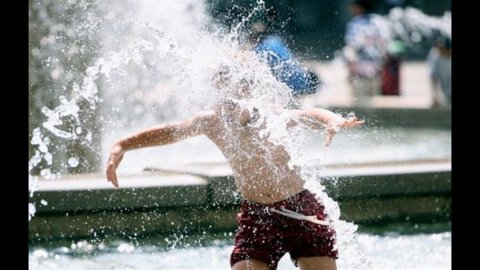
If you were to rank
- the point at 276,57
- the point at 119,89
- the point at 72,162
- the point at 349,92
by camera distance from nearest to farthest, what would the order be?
the point at 276,57 → the point at 72,162 → the point at 119,89 → the point at 349,92

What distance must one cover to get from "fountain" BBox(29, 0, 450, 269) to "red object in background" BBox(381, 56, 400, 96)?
496 cm

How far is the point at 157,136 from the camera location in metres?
3.75

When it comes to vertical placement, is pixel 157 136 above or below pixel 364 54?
below

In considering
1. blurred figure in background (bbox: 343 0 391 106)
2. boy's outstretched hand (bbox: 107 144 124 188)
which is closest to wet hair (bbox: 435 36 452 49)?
blurred figure in background (bbox: 343 0 391 106)

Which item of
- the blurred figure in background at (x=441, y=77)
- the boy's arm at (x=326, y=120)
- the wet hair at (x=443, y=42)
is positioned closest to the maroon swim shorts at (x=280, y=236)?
the boy's arm at (x=326, y=120)

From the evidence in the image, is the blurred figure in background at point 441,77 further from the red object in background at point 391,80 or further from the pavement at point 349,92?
the red object in background at point 391,80

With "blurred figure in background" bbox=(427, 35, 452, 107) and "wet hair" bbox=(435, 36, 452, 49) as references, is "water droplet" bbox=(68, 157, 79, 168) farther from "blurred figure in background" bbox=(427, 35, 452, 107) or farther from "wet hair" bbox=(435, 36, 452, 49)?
"wet hair" bbox=(435, 36, 452, 49)

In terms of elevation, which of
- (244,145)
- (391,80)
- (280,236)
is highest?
(391,80)

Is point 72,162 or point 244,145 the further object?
point 72,162

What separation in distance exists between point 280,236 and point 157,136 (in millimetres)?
616

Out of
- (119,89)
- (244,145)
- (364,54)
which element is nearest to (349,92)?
(364,54)

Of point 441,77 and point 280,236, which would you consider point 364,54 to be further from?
point 280,236
